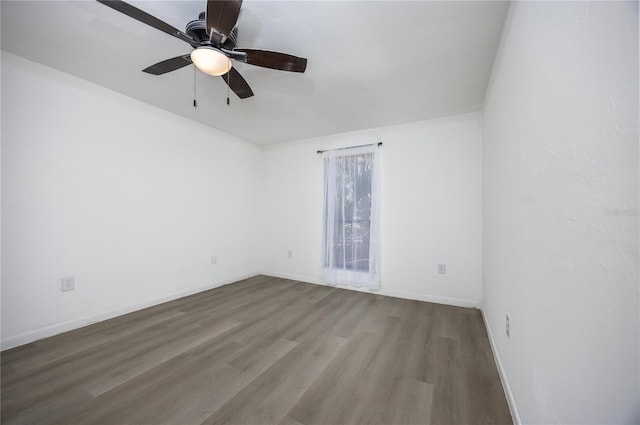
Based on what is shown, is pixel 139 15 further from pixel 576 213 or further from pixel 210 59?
pixel 576 213

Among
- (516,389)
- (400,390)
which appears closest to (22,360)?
(400,390)

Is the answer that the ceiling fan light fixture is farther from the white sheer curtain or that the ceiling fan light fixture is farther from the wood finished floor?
the white sheer curtain

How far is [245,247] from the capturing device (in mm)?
4258

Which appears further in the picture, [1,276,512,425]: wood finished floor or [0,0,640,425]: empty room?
[1,276,512,425]: wood finished floor

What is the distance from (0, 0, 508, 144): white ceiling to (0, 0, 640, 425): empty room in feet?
0.07

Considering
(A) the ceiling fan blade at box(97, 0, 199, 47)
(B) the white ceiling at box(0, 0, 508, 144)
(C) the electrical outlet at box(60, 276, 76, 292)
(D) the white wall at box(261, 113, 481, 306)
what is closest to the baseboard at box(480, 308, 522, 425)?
(D) the white wall at box(261, 113, 481, 306)

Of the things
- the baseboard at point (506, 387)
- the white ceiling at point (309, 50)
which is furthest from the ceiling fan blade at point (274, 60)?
the baseboard at point (506, 387)

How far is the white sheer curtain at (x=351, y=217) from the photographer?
349 cm

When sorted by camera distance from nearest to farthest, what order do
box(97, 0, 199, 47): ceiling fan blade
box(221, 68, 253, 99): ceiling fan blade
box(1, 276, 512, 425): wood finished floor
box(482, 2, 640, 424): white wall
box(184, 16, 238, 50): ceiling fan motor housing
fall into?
box(482, 2, 640, 424): white wall → box(97, 0, 199, 47): ceiling fan blade → box(1, 276, 512, 425): wood finished floor → box(184, 16, 238, 50): ceiling fan motor housing → box(221, 68, 253, 99): ceiling fan blade

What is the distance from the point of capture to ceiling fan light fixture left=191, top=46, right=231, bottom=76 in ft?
4.96

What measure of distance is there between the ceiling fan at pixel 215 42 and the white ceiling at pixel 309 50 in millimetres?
165

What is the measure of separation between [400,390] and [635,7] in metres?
1.87

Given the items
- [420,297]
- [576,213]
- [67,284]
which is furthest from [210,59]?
[420,297]

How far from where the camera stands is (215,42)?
1504 mm
